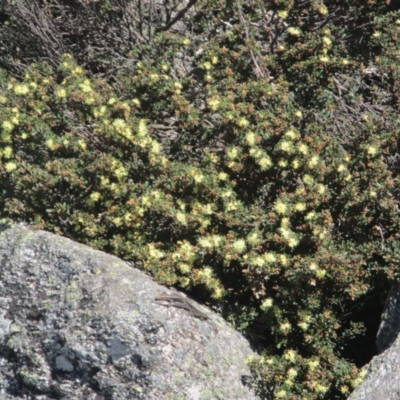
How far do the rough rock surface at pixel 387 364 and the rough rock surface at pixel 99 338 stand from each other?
64 centimetres

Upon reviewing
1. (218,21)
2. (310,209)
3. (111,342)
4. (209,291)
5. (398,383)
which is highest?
(218,21)

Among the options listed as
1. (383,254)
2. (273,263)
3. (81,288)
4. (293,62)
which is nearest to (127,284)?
(81,288)

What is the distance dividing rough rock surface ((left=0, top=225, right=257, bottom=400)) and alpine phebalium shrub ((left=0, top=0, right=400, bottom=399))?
0.66 feet

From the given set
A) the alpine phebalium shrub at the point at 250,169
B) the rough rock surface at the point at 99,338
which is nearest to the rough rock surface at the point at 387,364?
the alpine phebalium shrub at the point at 250,169

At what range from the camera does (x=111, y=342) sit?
123 inches

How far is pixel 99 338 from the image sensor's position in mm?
3148

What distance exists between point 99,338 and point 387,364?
150cm

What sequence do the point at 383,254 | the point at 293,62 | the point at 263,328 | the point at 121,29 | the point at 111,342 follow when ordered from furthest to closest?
the point at 121,29
the point at 293,62
the point at 263,328
the point at 383,254
the point at 111,342

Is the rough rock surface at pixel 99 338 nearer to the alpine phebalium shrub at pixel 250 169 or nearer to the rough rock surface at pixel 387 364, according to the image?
the alpine phebalium shrub at pixel 250 169

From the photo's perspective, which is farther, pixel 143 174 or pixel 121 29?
pixel 121 29

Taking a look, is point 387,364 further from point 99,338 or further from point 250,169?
point 99,338

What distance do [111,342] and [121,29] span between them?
239 centimetres

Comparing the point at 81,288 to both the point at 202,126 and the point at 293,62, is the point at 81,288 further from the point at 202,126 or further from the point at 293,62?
the point at 293,62

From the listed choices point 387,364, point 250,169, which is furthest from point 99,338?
point 387,364
